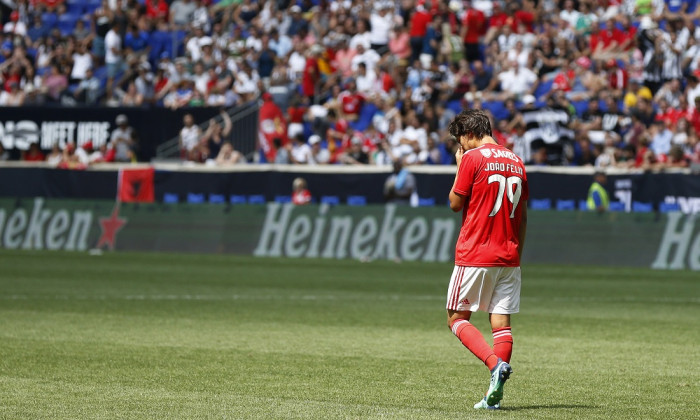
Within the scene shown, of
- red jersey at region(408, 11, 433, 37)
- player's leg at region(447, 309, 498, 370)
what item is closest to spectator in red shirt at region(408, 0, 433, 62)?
red jersey at region(408, 11, 433, 37)

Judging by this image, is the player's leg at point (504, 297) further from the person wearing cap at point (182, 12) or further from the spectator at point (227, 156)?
the person wearing cap at point (182, 12)

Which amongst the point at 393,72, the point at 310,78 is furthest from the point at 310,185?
the point at 310,78

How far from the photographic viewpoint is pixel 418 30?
106 ft

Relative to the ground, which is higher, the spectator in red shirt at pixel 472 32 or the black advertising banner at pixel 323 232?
the spectator in red shirt at pixel 472 32

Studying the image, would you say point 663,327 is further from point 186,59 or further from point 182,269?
point 186,59

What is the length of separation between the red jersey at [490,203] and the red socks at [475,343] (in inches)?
16.9

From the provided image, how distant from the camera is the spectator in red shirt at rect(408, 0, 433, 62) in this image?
32312mm

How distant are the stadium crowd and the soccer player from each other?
18191 mm

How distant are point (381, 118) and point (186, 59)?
7.64 metres

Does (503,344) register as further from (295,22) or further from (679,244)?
(295,22)

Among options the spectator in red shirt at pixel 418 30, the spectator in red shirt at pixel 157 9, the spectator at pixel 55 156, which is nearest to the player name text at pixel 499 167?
the spectator in red shirt at pixel 418 30

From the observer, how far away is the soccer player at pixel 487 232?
835 centimetres

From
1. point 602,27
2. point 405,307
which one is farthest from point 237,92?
point 405,307

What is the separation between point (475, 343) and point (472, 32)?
2445 centimetres
